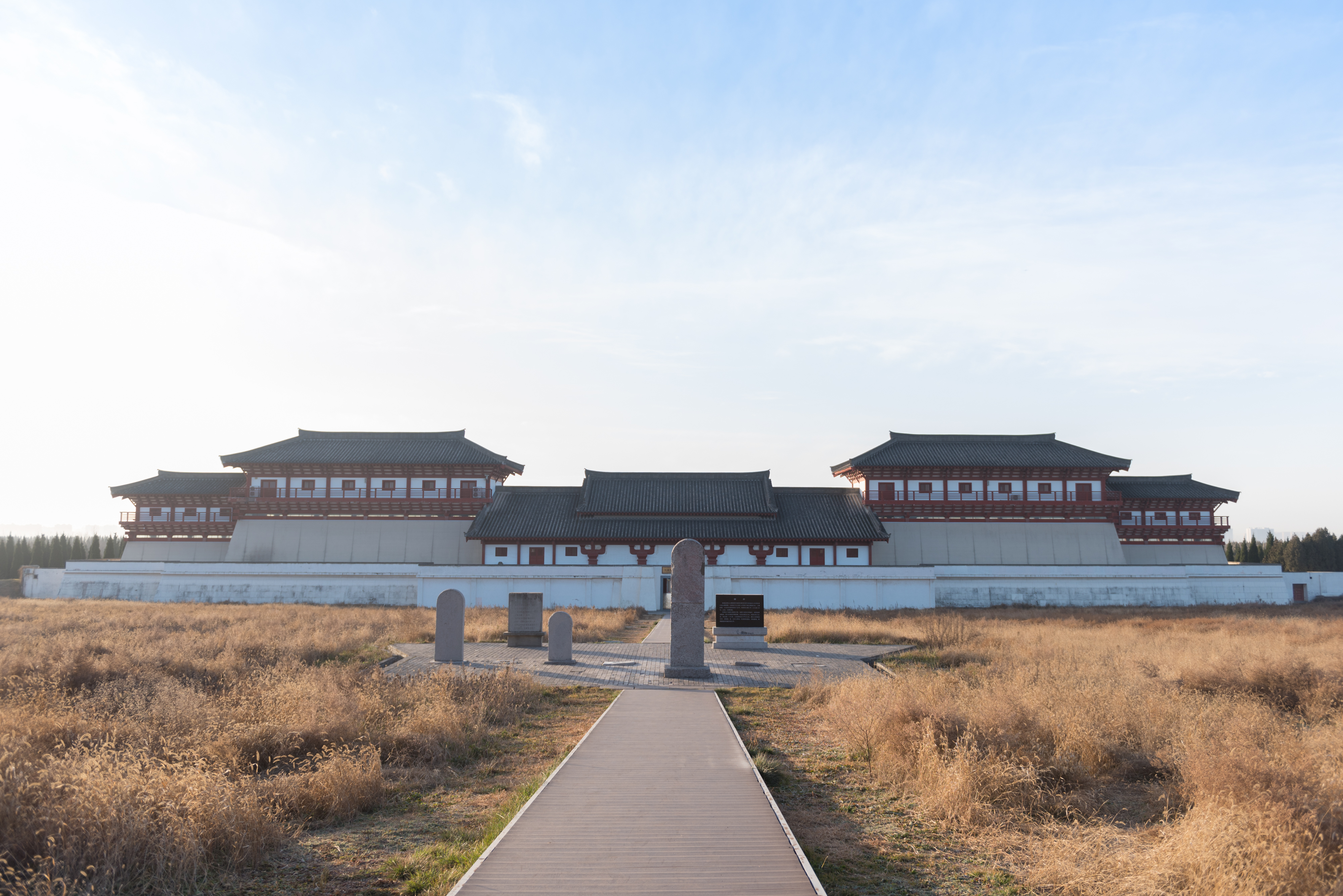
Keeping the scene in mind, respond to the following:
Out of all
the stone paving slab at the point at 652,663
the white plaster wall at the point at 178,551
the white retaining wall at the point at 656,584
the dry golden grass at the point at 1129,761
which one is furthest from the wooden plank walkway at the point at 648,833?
the white plaster wall at the point at 178,551

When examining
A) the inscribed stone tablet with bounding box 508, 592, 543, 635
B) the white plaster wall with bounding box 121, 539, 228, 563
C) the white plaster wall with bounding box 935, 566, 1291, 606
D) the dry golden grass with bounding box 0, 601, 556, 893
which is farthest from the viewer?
the white plaster wall with bounding box 121, 539, 228, 563

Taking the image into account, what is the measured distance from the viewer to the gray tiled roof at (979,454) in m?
48.2

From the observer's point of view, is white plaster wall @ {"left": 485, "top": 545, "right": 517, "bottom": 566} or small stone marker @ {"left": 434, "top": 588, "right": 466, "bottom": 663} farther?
white plaster wall @ {"left": 485, "top": 545, "right": 517, "bottom": 566}

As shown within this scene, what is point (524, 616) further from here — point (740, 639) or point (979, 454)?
point (979, 454)

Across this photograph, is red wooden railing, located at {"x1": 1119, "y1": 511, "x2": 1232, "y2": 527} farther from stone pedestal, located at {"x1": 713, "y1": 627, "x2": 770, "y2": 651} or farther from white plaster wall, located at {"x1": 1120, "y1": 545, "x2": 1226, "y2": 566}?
stone pedestal, located at {"x1": 713, "y1": 627, "x2": 770, "y2": 651}

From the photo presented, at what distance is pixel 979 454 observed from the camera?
162ft

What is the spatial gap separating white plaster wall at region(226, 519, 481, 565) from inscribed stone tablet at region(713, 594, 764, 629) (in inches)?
1022

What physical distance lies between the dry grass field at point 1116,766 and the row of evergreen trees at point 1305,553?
5451 cm

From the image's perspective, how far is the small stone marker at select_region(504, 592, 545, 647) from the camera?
24.1m

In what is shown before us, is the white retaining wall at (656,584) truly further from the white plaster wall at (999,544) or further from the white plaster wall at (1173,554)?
the white plaster wall at (1173,554)

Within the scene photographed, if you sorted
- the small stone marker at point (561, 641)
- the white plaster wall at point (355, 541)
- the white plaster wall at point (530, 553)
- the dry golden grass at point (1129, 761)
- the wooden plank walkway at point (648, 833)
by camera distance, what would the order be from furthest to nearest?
the white plaster wall at point (355, 541), the white plaster wall at point (530, 553), the small stone marker at point (561, 641), the dry golden grass at point (1129, 761), the wooden plank walkway at point (648, 833)

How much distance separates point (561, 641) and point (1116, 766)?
45.1ft

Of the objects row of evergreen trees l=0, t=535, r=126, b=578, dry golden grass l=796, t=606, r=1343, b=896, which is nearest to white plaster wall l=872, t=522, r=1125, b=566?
dry golden grass l=796, t=606, r=1343, b=896

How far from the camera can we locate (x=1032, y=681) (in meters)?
14.6
